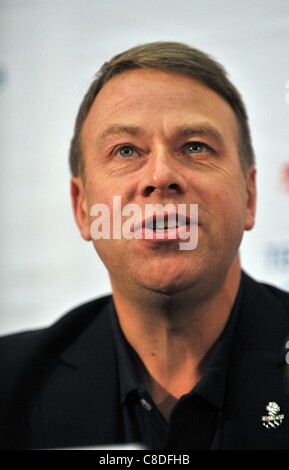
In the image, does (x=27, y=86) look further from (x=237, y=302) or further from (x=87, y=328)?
(x=237, y=302)

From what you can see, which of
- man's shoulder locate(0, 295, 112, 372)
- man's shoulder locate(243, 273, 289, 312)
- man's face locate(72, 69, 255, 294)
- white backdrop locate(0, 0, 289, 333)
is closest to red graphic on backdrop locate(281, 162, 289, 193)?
white backdrop locate(0, 0, 289, 333)

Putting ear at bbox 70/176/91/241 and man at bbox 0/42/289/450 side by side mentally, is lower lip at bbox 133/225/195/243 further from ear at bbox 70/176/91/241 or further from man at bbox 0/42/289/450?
ear at bbox 70/176/91/241

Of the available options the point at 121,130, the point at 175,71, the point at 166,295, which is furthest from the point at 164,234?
the point at 175,71

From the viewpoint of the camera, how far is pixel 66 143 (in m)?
1.40

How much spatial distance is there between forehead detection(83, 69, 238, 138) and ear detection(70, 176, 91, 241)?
0.15 metres

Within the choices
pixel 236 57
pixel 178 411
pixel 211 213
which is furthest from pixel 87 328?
pixel 236 57

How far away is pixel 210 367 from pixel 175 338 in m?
0.09

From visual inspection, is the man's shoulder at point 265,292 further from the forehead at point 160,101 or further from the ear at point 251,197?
the forehead at point 160,101

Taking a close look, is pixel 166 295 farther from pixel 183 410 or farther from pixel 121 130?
pixel 121 130

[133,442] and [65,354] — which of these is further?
[65,354]

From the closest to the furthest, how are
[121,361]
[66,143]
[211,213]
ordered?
[211,213]
[121,361]
[66,143]

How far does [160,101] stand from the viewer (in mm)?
1210

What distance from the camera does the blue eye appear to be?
1218mm
